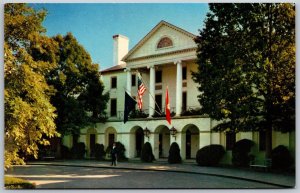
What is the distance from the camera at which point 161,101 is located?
23.1m

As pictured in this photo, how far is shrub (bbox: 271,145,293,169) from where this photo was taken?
492 inches

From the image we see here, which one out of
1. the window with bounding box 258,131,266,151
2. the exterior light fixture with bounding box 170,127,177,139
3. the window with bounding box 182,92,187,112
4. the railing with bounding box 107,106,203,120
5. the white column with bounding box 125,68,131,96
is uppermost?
the white column with bounding box 125,68,131,96

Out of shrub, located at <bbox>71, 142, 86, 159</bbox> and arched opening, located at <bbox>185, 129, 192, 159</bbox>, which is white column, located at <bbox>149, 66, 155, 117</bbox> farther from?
shrub, located at <bbox>71, 142, 86, 159</bbox>

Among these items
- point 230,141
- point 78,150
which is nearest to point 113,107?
point 78,150

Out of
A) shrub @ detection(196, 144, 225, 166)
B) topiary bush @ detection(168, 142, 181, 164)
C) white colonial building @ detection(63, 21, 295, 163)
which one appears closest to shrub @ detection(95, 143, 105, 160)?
white colonial building @ detection(63, 21, 295, 163)

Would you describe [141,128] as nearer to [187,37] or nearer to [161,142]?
[161,142]

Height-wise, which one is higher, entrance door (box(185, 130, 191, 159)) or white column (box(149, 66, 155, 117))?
white column (box(149, 66, 155, 117))

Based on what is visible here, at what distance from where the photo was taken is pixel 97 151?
2453cm

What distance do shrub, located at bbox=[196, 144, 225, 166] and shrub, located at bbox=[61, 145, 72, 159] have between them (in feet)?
29.5

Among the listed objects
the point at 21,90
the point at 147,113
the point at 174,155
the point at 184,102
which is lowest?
the point at 174,155

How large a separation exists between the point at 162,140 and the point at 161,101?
222 centimetres

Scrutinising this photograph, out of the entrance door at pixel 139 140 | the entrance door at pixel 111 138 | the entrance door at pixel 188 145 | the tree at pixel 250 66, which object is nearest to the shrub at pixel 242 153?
the tree at pixel 250 66

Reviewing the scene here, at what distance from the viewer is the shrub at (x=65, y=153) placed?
23712mm

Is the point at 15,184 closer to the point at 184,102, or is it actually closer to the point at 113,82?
the point at 184,102
